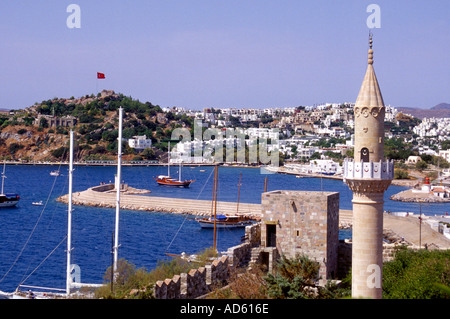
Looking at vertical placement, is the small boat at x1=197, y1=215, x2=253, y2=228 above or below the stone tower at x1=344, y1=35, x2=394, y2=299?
below

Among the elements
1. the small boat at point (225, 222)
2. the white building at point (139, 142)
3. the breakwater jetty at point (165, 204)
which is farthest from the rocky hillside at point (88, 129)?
the small boat at point (225, 222)

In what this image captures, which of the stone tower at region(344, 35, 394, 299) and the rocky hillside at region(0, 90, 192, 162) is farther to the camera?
the rocky hillside at region(0, 90, 192, 162)

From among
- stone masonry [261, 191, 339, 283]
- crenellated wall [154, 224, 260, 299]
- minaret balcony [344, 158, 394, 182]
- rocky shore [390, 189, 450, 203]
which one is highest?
minaret balcony [344, 158, 394, 182]

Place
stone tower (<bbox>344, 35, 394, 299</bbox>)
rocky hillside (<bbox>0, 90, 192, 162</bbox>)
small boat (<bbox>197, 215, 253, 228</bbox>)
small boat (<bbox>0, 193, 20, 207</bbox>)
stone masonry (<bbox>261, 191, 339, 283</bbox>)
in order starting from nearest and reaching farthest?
stone tower (<bbox>344, 35, 394, 299</bbox>) → stone masonry (<bbox>261, 191, 339, 283</bbox>) → small boat (<bbox>197, 215, 253, 228</bbox>) → small boat (<bbox>0, 193, 20, 207</bbox>) → rocky hillside (<bbox>0, 90, 192, 162</bbox>)

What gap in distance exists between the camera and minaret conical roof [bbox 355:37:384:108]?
787cm

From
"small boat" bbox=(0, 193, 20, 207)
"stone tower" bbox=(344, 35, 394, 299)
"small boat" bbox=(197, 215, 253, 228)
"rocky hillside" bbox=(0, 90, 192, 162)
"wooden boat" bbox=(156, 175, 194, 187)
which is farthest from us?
"rocky hillside" bbox=(0, 90, 192, 162)

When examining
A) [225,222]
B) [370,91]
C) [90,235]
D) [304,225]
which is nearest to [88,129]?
[225,222]

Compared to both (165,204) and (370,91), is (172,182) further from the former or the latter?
(370,91)

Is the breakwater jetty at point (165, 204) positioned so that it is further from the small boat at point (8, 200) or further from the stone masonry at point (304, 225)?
the stone masonry at point (304, 225)

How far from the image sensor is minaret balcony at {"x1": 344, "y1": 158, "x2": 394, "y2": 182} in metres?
7.95

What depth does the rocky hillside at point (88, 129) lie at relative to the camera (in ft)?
262

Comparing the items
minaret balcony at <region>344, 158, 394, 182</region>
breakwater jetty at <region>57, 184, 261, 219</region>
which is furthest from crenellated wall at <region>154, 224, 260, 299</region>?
breakwater jetty at <region>57, 184, 261, 219</region>

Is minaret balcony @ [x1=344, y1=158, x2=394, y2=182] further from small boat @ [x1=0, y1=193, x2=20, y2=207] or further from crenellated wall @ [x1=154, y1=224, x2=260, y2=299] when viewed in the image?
small boat @ [x1=0, y1=193, x2=20, y2=207]
